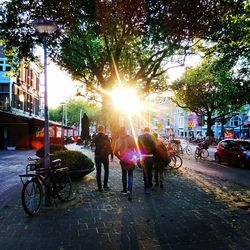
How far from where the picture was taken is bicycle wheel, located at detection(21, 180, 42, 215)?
7.32m

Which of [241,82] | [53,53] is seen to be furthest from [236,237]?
[53,53]

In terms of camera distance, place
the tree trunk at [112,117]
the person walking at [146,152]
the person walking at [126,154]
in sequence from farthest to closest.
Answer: the tree trunk at [112,117]
the person walking at [146,152]
the person walking at [126,154]

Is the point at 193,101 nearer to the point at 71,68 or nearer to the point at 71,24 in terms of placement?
the point at 71,68

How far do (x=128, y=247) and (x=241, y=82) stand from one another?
1791 centimetres

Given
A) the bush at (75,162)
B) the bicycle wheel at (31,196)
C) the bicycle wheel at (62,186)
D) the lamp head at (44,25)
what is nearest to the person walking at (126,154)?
the bicycle wheel at (62,186)

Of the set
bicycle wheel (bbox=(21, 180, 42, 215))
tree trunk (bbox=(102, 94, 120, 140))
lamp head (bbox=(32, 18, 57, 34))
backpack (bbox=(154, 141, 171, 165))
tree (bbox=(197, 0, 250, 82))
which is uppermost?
tree (bbox=(197, 0, 250, 82))

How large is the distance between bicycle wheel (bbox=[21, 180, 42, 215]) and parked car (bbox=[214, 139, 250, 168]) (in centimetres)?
1426

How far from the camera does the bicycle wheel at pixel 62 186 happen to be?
8.59 meters

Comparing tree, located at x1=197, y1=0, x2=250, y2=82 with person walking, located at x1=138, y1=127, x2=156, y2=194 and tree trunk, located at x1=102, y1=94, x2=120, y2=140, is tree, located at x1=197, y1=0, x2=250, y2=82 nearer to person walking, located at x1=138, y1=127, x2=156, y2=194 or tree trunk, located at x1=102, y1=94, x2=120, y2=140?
tree trunk, located at x1=102, y1=94, x2=120, y2=140

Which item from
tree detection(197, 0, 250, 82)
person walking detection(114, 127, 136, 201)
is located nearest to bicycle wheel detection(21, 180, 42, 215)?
person walking detection(114, 127, 136, 201)

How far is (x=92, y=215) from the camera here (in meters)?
7.50

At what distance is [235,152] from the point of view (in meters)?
20.6

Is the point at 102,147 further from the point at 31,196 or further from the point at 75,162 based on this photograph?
the point at 31,196

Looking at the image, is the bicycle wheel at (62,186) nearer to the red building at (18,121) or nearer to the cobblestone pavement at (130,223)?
the cobblestone pavement at (130,223)
